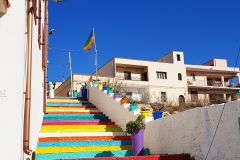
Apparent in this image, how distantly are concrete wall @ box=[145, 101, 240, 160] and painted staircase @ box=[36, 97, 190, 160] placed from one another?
56 cm

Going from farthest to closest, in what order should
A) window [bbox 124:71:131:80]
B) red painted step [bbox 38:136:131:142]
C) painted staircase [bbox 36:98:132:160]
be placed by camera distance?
window [bbox 124:71:131:80], red painted step [bbox 38:136:131:142], painted staircase [bbox 36:98:132:160]

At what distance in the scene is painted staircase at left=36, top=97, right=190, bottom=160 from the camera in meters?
10.2

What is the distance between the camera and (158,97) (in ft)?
150

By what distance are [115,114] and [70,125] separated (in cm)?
201

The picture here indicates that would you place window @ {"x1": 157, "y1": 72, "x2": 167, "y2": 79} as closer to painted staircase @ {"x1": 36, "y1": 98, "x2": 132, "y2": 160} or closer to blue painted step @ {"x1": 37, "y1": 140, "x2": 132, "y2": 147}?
painted staircase @ {"x1": 36, "y1": 98, "x2": 132, "y2": 160}

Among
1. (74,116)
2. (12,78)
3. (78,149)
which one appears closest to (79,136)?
(78,149)

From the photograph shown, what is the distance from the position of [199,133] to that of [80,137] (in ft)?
16.0

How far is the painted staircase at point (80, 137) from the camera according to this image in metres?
10.2

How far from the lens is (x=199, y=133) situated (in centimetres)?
783

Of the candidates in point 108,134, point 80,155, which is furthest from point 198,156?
point 108,134

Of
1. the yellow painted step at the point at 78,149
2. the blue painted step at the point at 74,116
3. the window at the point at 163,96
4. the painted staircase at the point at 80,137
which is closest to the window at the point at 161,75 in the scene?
the window at the point at 163,96

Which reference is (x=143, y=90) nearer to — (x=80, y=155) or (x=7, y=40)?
(x=80, y=155)

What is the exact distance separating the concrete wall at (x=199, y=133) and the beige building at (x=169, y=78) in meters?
30.5

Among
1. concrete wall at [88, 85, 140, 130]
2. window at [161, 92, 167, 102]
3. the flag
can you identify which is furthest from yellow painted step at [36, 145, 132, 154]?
window at [161, 92, 167, 102]
